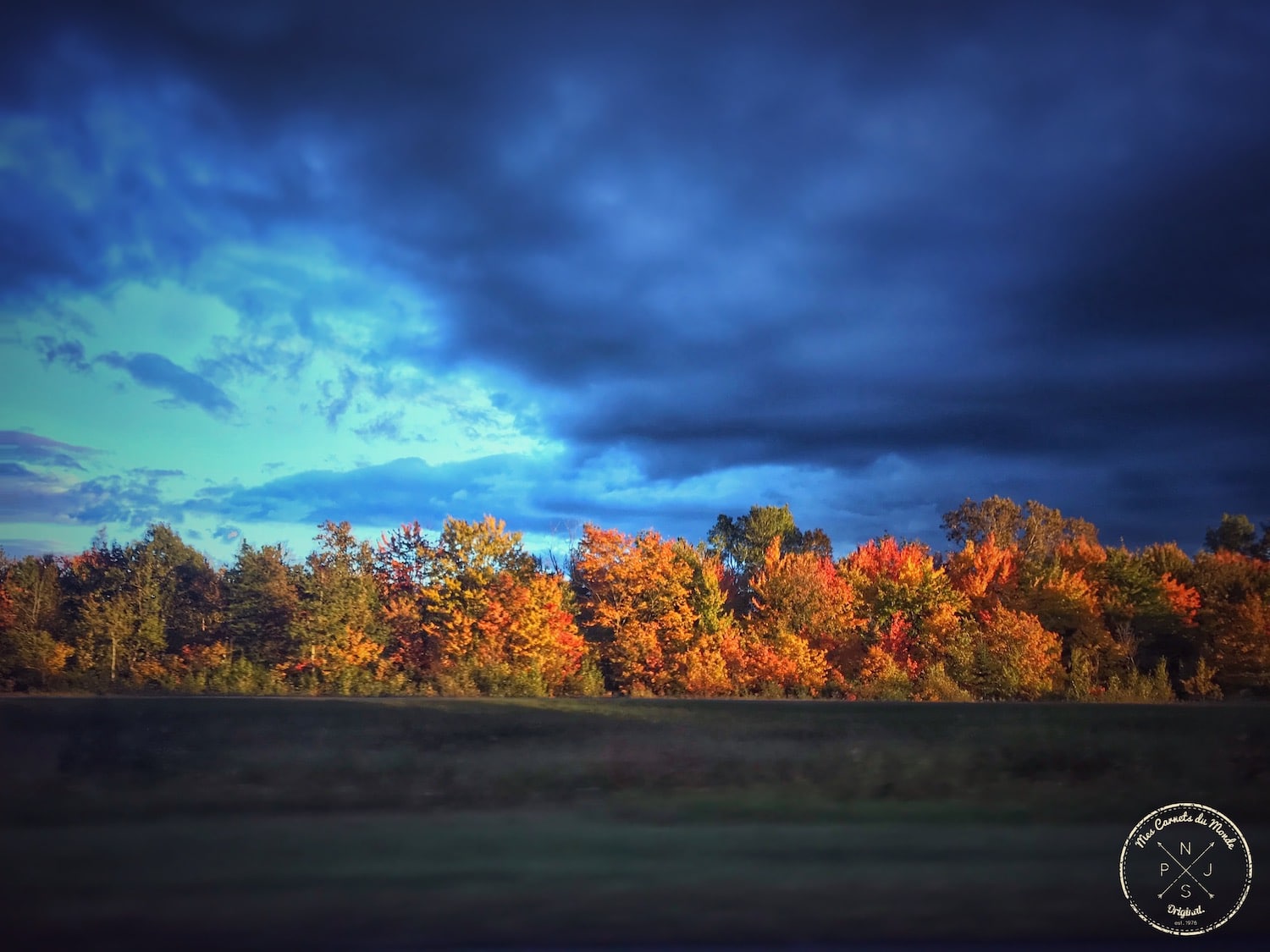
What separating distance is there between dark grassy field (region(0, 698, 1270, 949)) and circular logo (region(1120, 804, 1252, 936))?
8.7 inches

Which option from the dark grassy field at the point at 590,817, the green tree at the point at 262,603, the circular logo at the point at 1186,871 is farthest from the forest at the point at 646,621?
the circular logo at the point at 1186,871

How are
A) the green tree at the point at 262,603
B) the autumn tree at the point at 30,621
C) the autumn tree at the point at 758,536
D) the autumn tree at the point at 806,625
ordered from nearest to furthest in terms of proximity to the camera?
the autumn tree at the point at 30,621 → the green tree at the point at 262,603 → the autumn tree at the point at 806,625 → the autumn tree at the point at 758,536

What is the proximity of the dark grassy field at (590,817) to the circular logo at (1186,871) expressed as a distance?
0.22 meters

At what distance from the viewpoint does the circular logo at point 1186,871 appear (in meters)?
6.90

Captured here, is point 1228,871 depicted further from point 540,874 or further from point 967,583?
point 967,583

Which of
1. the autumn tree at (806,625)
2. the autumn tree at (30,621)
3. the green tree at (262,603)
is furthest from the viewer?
the autumn tree at (806,625)

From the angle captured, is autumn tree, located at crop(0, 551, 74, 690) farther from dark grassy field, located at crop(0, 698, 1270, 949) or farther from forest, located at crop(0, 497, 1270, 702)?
dark grassy field, located at crop(0, 698, 1270, 949)

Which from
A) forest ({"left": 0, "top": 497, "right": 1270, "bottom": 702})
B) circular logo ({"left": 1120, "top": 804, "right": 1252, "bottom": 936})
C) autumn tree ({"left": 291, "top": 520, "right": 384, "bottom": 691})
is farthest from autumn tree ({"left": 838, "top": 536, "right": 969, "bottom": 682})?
circular logo ({"left": 1120, "top": 804, "right": 1252, "bottom": 936})

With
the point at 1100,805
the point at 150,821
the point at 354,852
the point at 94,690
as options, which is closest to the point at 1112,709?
the point at 1100,805

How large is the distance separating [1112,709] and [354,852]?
12.3m

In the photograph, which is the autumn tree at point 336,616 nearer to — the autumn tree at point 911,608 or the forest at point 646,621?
the forest at point 646,621

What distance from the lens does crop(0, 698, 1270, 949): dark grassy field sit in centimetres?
A: 680

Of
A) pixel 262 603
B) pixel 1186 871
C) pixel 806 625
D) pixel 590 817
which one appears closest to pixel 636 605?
pixel 806 625

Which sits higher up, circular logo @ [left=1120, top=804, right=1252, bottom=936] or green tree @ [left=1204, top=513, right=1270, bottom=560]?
green tree @ [left=1204, top=513, right=1270, bottom=560]
